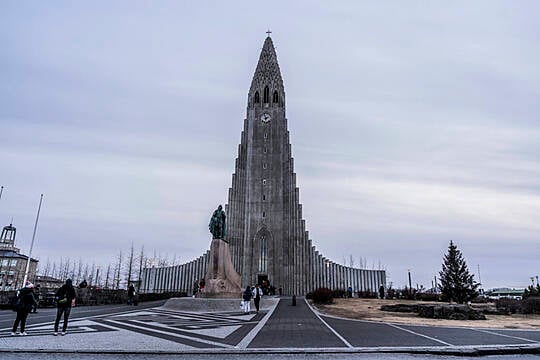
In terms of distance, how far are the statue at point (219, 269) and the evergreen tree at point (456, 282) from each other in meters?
21.8

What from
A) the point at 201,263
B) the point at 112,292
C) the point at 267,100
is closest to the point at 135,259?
the point at 201,263

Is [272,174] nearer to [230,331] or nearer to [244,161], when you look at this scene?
[244,161]

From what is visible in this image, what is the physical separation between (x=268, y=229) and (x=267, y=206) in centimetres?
342

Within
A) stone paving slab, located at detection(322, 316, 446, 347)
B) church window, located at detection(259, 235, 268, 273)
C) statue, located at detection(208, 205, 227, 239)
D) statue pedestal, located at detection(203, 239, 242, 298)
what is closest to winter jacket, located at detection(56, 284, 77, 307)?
stone paving slab, located at detection(322, 316, 446, 347)

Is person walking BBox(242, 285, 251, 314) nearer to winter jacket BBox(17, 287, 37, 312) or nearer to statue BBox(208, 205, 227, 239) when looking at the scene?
statue BBox(208, 205, 227, 239)

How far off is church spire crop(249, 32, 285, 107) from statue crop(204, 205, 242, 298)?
37118 mm

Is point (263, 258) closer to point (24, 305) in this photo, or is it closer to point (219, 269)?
point (219, 269)

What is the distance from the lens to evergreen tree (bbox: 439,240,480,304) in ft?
118

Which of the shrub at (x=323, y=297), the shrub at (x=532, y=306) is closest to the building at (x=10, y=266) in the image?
the shrub at (x=323, y=297)

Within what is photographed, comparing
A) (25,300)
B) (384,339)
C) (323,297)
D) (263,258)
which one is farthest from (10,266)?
(384,339)

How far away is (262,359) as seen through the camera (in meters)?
7.31

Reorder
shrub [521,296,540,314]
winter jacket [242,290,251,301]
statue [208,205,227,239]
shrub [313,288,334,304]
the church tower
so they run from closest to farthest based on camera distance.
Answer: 1. winter jacket [242,290,251,301]
2. shrub [521,296,540,314]
3. statue [208,205,227,239]
4. shrub [313,288,334,304]
5. the church tower

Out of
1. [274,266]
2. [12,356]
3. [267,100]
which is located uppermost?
[267,100]

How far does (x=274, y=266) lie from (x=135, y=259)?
33083 mm
